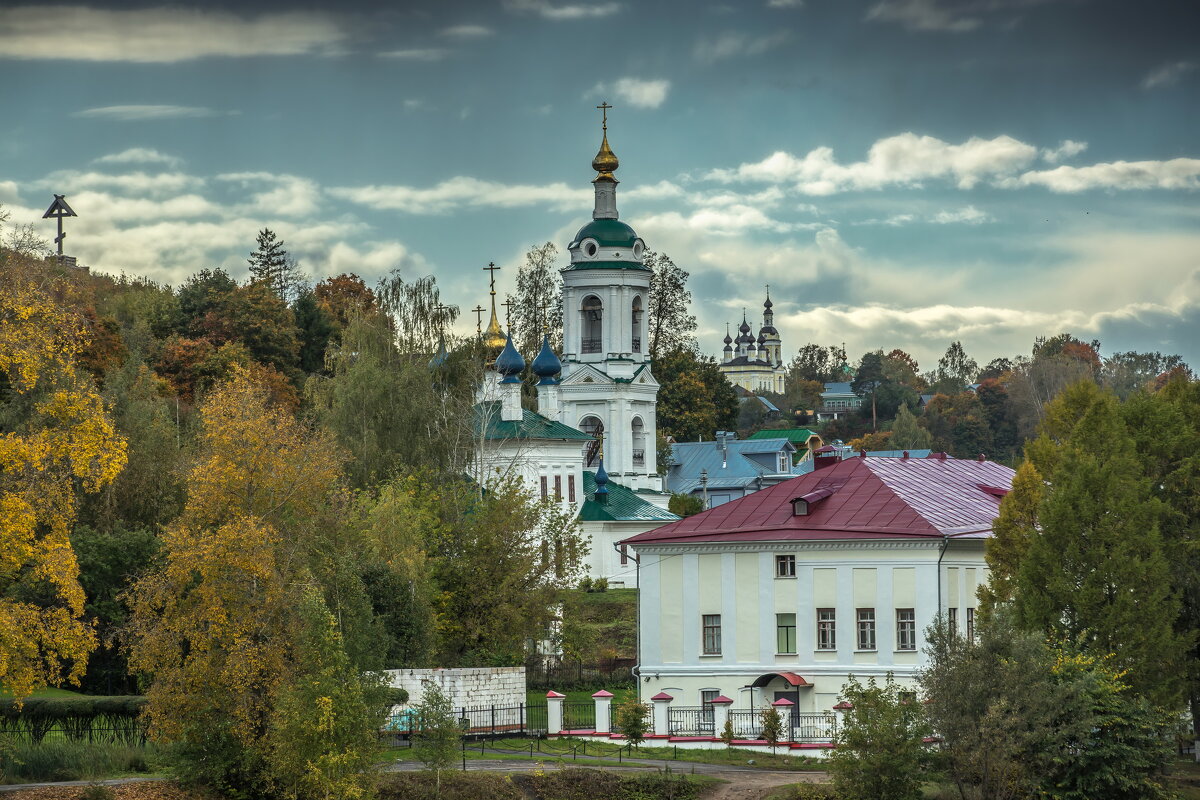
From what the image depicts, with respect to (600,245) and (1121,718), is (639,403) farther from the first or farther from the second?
(1121,718)

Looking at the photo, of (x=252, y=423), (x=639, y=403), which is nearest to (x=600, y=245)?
(x=639, y=403)

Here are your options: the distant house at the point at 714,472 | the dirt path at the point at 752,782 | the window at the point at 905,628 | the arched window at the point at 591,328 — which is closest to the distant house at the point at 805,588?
the window at the point at 905,628

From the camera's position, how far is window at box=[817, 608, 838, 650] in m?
43.0

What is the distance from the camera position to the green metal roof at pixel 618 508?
7331cm

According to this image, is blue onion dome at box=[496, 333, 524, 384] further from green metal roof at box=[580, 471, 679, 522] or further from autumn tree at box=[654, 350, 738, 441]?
autumn tree at box=[654, 350, 738, 441]

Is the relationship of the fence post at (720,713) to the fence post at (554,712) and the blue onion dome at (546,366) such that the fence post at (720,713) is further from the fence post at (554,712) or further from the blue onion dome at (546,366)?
the blue onion dome at (546,366)

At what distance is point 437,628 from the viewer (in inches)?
1750

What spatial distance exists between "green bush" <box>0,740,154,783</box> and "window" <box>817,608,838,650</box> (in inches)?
694

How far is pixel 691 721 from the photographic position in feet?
136

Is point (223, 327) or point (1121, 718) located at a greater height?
point (223, 327)

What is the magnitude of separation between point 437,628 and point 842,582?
10.4 metres

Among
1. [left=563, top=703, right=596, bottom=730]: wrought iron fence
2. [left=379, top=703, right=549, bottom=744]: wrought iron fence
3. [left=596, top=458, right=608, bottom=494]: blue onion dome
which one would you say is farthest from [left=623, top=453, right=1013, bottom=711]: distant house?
[left=596, top=458, right=608, bottom=494]: blue onion dome

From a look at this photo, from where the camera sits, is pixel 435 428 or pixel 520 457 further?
pixel 520 457

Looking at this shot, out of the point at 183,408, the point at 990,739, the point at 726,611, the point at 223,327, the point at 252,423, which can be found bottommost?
the point at 990,739
